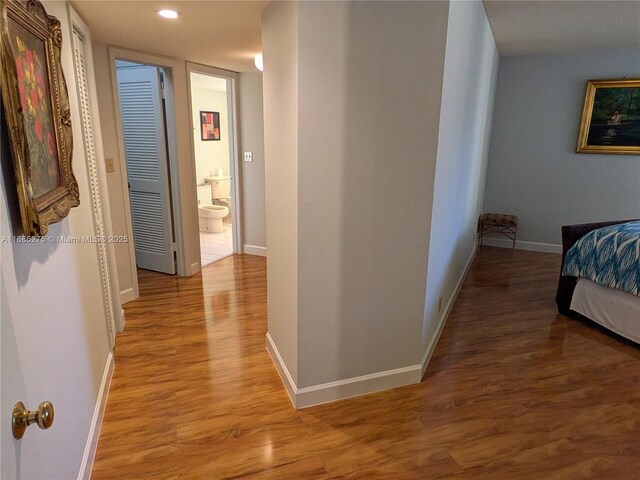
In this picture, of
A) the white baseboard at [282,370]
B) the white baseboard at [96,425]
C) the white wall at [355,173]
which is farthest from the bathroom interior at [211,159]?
the white wall at [355,173]

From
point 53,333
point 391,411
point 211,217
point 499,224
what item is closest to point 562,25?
point 499,224

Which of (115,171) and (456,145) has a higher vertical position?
(456,145)

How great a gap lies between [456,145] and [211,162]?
4859mm

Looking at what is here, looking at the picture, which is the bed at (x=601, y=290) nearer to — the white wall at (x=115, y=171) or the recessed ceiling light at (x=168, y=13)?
the recessed ceiling light at (x=168, y=13)

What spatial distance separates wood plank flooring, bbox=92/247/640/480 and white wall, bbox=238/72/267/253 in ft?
5.75

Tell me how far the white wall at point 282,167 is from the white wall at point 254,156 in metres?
1.98

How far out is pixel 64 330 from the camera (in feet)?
5.23

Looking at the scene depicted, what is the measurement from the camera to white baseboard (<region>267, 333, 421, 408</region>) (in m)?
2.21

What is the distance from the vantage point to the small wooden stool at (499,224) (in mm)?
5051

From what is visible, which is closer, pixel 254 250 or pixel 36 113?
pixel 36 113

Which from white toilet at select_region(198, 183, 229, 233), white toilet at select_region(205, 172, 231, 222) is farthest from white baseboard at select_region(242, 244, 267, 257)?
white toilet at select_region(205, 172, 231, 222)

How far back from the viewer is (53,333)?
1448 mm

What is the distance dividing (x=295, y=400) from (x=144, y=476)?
2.58 ft

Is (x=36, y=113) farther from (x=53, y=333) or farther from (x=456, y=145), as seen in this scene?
(x=456, y=145)
